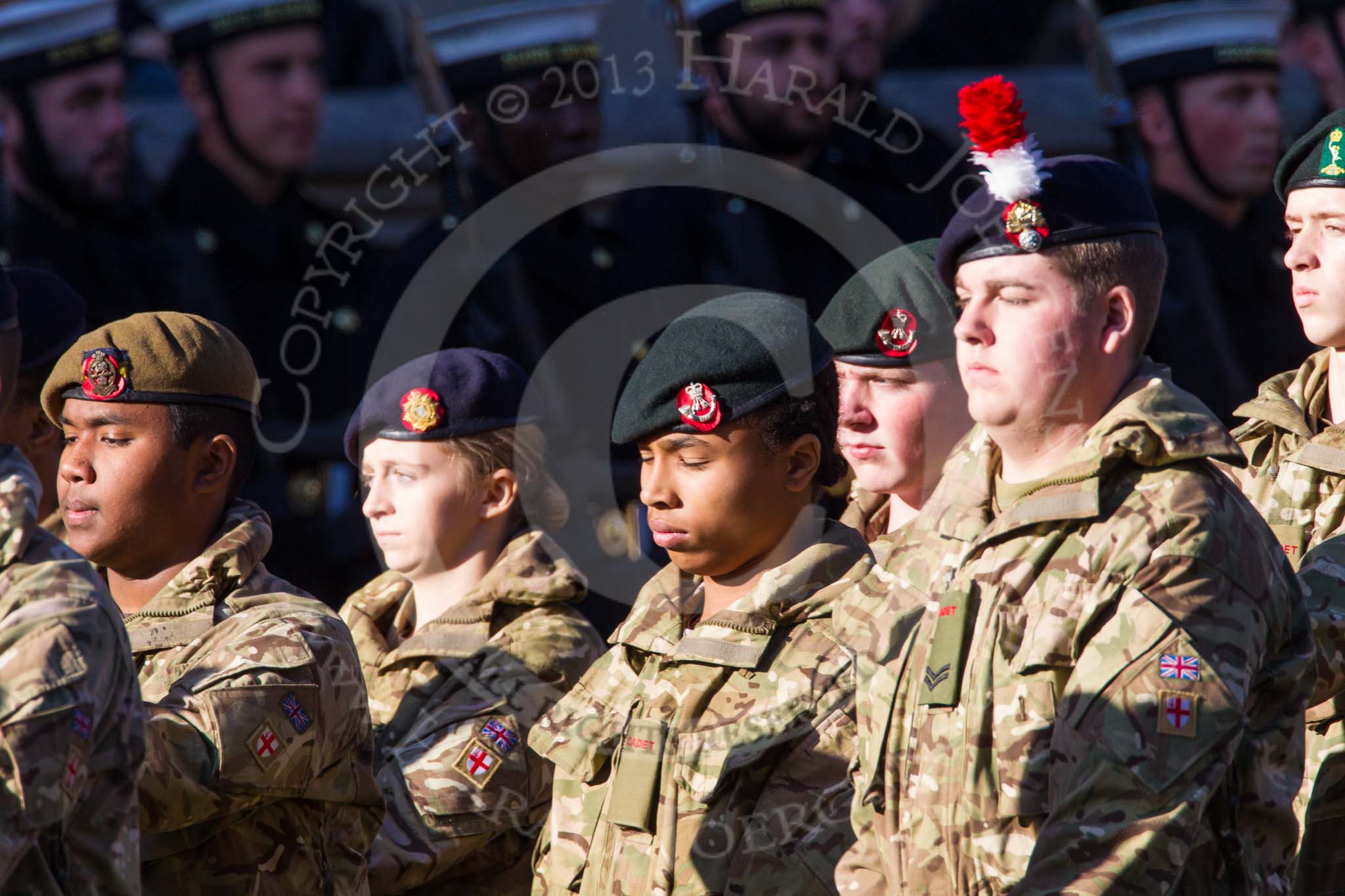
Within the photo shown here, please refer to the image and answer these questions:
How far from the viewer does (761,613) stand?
3.69m

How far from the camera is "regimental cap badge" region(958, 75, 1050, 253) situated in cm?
300

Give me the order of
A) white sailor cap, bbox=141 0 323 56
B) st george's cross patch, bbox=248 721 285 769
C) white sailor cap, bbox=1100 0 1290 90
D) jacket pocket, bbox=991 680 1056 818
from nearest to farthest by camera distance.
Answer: jacket pocket, bbox=991 680 1056 818 → st george's cross patch, bbox=248 721 285 769 → white sailor cap, bbox=141 0 323 56 → white sailor cap, bbox=1100 0 1290 90

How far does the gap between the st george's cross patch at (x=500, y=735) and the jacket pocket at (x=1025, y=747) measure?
172 cm

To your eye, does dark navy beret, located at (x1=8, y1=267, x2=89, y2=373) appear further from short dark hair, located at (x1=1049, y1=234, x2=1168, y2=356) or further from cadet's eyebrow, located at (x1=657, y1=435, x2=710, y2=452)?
short dark hair, located at (x1=1049, y1=234, x2=1168, y2=356)

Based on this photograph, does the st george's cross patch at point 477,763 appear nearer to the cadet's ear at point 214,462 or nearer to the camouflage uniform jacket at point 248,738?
the camouflage uniform jacket at point 248,738

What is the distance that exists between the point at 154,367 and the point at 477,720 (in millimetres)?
1088

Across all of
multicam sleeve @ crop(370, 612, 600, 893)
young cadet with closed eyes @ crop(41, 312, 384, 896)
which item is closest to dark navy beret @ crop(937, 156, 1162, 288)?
young cadet with closed eyes @ crop(41, 312, 384, 896)

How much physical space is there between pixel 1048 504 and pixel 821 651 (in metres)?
0.84

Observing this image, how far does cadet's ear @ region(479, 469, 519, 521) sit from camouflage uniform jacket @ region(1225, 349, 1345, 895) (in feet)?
5.77

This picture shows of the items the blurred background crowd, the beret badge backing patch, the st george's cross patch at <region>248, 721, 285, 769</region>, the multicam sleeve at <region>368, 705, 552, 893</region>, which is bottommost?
the multicam sleeve at <region>368, 705, 552, 893</region>

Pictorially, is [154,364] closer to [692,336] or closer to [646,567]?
[692,336]

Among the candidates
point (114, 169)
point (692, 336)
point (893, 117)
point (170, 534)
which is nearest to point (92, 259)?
point (114, 169)

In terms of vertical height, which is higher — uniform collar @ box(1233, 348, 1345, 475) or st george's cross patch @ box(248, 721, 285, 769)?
uniform collar @ box(1233, 348, 1345, 475)

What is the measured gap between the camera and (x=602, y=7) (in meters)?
8.05
